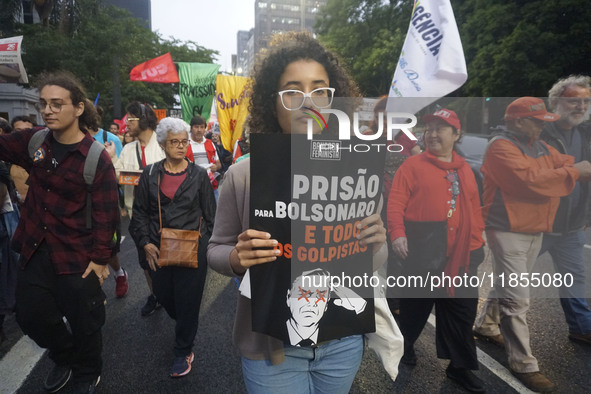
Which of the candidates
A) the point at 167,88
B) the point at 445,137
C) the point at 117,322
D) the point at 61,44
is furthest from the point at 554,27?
the point at 167,88

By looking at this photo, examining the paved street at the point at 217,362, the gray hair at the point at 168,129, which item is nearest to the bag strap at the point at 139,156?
the gray hair at the point at 168,129

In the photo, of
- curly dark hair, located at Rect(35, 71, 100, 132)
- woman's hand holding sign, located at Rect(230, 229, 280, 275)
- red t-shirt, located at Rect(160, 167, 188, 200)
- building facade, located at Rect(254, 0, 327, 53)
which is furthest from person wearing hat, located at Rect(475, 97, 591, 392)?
building facade, located at Rect(254, 0, 327, 53)

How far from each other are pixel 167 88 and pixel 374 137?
3173 centimetres

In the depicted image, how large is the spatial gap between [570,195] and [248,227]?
65.6 inches

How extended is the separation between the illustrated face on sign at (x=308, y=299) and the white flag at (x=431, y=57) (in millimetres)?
1198

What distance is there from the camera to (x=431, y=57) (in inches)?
85.4

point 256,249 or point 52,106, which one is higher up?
point 52,106

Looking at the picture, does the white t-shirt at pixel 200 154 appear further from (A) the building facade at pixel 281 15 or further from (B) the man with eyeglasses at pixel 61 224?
(A) the building facade at pixel 281 15

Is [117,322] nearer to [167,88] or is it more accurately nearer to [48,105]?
[48,105]

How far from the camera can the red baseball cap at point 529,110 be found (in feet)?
6.17

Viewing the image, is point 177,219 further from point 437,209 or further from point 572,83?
point 572,83

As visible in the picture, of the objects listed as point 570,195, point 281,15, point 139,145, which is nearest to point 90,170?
point 139,145

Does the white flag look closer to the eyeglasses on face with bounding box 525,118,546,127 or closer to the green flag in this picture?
the eyeglasses on face with bounding box 525,118,546,127

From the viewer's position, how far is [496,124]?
1873 millimetres
